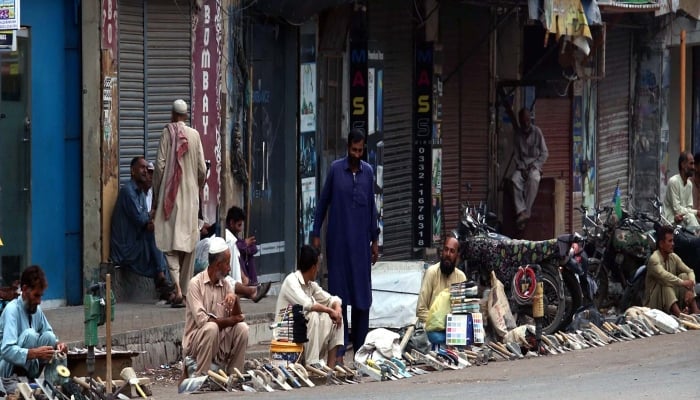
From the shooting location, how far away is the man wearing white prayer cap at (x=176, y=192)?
13.5 meters

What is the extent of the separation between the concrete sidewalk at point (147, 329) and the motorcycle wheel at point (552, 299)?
2.32m

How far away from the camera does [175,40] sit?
14.8 metres

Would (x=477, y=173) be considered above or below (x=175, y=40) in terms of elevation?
below

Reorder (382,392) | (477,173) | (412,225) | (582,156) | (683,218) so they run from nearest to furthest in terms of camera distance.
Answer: (382,392)
(683,218)
(412,225)
(477,173)
(582,156)

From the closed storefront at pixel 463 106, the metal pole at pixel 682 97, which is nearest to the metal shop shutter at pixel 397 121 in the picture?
the closed storefront at pixel 463 106

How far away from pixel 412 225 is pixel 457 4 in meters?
2.86

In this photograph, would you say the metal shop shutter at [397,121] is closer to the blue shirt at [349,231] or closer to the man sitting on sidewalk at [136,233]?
the man sitting on sidewalk at [136,233]

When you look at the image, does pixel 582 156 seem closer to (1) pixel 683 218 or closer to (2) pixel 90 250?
(1) pixel 683 218

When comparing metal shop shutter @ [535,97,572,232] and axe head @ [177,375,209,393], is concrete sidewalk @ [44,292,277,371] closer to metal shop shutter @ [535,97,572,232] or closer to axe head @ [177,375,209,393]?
axe head @ [177,375,209,393]

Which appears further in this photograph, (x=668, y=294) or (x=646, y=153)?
(x=646, y=153)

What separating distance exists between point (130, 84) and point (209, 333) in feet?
14.5

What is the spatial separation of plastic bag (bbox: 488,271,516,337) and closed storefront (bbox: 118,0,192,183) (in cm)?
357

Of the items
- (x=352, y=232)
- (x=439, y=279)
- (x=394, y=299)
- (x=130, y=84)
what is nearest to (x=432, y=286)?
(x=439, y=279)

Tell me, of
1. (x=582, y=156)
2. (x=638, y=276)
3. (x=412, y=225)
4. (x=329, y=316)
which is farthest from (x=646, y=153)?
(x=329, y=316)
